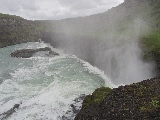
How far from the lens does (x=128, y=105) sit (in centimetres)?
2359

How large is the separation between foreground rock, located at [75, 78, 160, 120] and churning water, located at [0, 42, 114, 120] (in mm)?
8238

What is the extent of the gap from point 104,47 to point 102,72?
45.8 feet

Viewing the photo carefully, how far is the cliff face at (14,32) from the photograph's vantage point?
147875mm

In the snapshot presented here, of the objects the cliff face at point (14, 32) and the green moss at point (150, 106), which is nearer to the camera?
the green moss at point (150, 106)

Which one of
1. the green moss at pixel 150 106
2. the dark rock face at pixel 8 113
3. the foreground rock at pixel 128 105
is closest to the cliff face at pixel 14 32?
the dark rock face at pixel 8 113

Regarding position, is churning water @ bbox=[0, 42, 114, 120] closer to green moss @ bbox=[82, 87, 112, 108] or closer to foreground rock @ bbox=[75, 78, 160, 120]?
green moss @ bbox=[82, 87, 112, 108]

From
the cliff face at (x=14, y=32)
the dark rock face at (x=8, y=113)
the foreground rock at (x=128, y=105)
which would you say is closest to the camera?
the foreground rock at (x=128, y=105)

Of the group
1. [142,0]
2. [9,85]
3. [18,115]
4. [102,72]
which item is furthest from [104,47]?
[142,0]

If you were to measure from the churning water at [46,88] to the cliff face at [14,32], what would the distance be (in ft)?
273

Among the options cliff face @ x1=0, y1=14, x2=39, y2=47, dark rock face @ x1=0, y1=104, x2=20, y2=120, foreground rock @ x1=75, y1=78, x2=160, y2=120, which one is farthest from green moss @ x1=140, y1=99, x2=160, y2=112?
cliff face @ x1=0, y1=14, x2=39, y2=47

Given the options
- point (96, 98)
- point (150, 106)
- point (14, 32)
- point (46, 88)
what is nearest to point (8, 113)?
point (46, 88)

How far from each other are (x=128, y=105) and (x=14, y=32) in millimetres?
152335

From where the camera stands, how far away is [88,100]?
2642cm

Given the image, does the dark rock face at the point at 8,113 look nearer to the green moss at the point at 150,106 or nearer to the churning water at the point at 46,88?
the churning water at the point at 46,88
